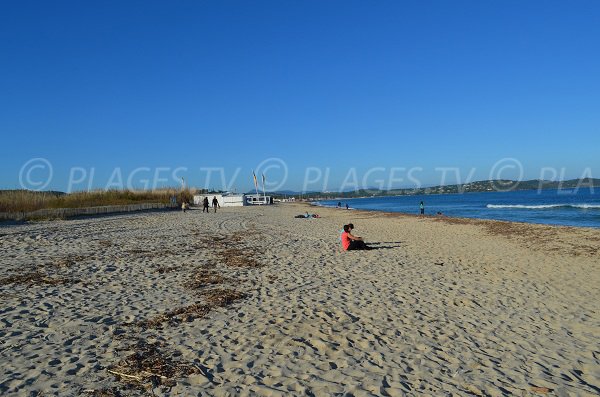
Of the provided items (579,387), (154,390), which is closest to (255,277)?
(154,390)

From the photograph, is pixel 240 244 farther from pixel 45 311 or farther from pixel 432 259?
pixel 45 311

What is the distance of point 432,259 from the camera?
12.3 metres

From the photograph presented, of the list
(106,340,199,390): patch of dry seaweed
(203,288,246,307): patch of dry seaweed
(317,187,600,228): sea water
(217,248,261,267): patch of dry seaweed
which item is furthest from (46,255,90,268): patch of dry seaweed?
(317,187,600,228): sea water

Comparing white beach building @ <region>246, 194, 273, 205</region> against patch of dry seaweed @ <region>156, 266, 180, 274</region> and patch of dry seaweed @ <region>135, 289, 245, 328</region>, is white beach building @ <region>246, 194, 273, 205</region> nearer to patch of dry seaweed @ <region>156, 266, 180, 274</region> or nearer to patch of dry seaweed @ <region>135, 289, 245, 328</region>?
patch of dry seaweed @ <region>156, 266, 180, 274</region>

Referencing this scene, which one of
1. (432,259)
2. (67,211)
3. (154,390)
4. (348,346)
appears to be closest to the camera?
(154,390)

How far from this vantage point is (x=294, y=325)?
609 cm

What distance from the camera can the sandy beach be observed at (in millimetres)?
4367

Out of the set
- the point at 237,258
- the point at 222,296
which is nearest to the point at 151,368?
the point at 222,296

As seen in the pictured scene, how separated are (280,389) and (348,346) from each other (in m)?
1.45

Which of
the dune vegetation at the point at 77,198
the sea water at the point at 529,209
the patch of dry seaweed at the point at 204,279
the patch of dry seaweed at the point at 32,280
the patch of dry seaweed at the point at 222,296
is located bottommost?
the sea water at the point at 529,209

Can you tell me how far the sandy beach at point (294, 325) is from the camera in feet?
14.3

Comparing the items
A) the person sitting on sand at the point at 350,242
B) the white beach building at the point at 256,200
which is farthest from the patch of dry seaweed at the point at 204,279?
the white beach building at the point at 256,200

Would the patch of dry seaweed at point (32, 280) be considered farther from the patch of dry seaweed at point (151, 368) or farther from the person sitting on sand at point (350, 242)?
the person sitting on sand at point (350, 242)

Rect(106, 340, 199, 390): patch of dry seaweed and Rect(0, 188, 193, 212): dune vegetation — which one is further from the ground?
Rect(0, 188, 193, 212): dune vegetation
